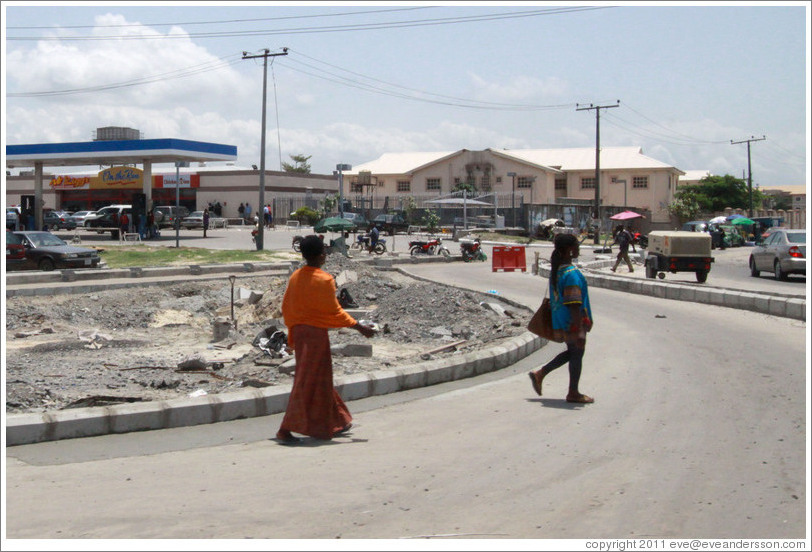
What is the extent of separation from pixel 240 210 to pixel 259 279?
43.5 meters

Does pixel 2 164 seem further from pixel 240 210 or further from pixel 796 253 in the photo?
pixel 240 210

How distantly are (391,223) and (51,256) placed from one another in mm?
29885

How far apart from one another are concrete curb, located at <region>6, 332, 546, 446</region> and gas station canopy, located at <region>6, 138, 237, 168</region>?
38251 millimetres

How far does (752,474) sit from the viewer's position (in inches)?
237

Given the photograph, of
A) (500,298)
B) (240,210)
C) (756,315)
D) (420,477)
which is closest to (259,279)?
(500,298)

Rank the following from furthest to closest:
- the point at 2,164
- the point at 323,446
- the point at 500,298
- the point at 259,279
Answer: the point at 259,279 → the point at 500,298 → the point at 2,164 → the point at 323,446

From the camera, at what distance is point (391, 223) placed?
177 feet

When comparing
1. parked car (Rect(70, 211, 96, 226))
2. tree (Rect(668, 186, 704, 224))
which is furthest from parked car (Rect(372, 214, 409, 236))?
tree (Rect(668, 186, 704, 224))

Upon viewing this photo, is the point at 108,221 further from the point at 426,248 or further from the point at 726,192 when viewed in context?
the point at 726,192

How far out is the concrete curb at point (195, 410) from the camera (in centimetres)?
719

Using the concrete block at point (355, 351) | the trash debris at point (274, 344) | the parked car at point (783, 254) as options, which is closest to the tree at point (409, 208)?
the parked car at point (783, 254)

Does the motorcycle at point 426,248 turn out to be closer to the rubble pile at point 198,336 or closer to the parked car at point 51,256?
the rubble pile at point 198,336

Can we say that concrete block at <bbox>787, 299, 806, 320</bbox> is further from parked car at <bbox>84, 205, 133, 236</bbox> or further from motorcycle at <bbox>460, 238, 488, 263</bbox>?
parked car at <bbox>84, 205, 133, 236</bbox>

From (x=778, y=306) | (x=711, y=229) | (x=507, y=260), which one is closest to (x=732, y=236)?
(x=711, y=229)
